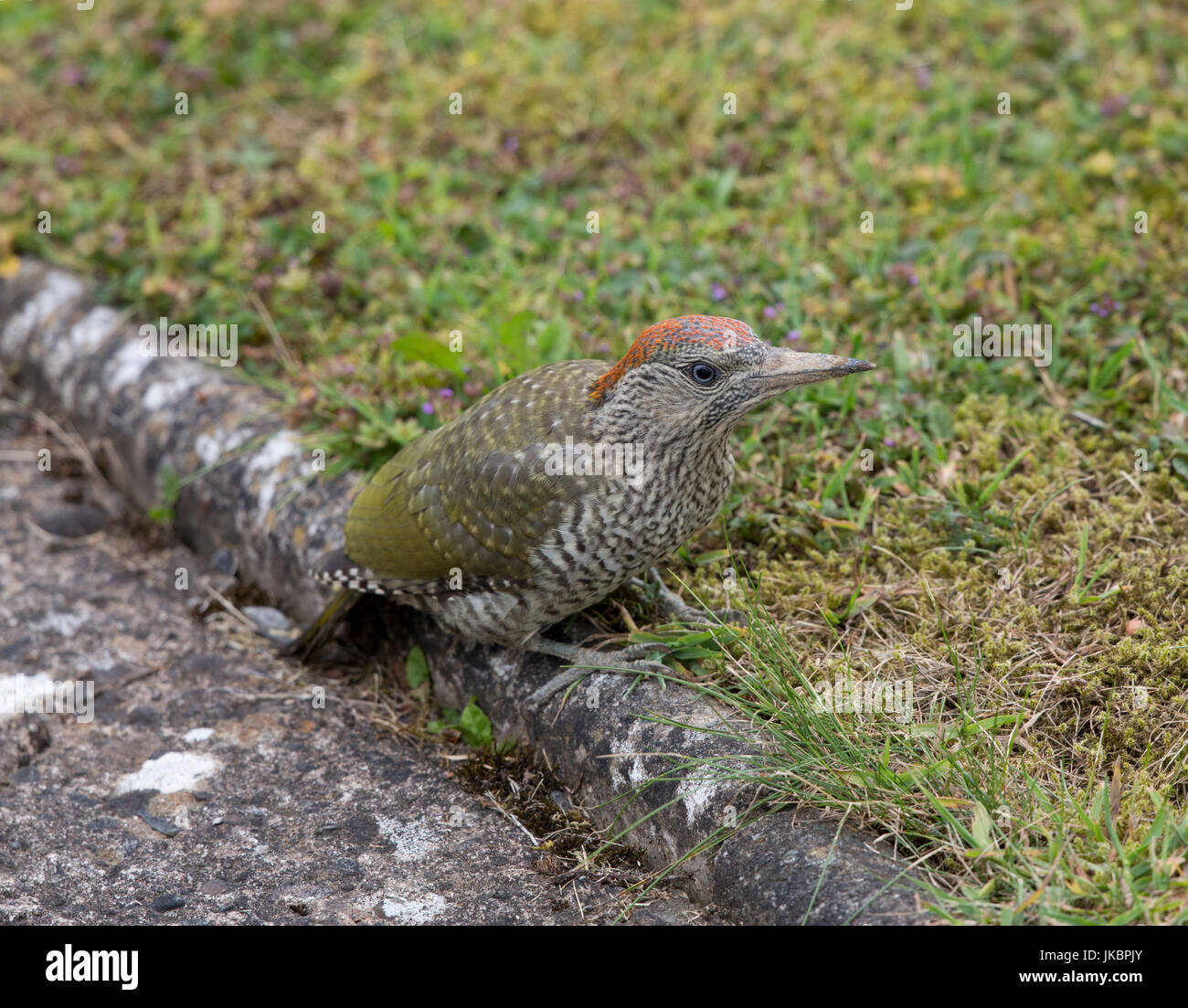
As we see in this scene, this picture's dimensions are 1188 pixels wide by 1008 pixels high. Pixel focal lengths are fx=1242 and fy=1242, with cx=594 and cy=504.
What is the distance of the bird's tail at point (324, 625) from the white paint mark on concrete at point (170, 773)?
56 centimetres

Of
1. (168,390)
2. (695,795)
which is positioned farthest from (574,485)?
(168,390)

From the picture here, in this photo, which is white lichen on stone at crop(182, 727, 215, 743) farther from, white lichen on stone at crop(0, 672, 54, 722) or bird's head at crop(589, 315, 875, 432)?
bird's head at crop(589, 315, 875, 432)

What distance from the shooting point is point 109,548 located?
541 centimetres

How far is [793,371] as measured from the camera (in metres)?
3.69

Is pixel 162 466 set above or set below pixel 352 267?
below

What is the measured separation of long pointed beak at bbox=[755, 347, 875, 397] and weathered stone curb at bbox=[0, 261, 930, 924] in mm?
956

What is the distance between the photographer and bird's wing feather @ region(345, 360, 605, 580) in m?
3.83

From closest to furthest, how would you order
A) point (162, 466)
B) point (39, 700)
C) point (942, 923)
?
point (942, 923), point (39, 700), point (162, 466)

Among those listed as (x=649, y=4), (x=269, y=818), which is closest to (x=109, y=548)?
(x=269, y=818)

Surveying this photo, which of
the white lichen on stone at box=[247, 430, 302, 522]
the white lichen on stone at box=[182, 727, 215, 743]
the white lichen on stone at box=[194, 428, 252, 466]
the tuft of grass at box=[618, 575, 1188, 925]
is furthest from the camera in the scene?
the white lichen on stone at box=[194, 428, 252, 466]

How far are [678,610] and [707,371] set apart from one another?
0.82 meters

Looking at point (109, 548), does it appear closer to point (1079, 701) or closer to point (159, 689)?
point (159, 689)

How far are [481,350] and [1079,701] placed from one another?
103 inches

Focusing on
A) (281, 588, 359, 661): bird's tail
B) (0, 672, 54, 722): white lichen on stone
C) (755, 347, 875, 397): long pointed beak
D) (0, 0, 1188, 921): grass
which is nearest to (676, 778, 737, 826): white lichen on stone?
(0, 0, 1188, 921): grass
